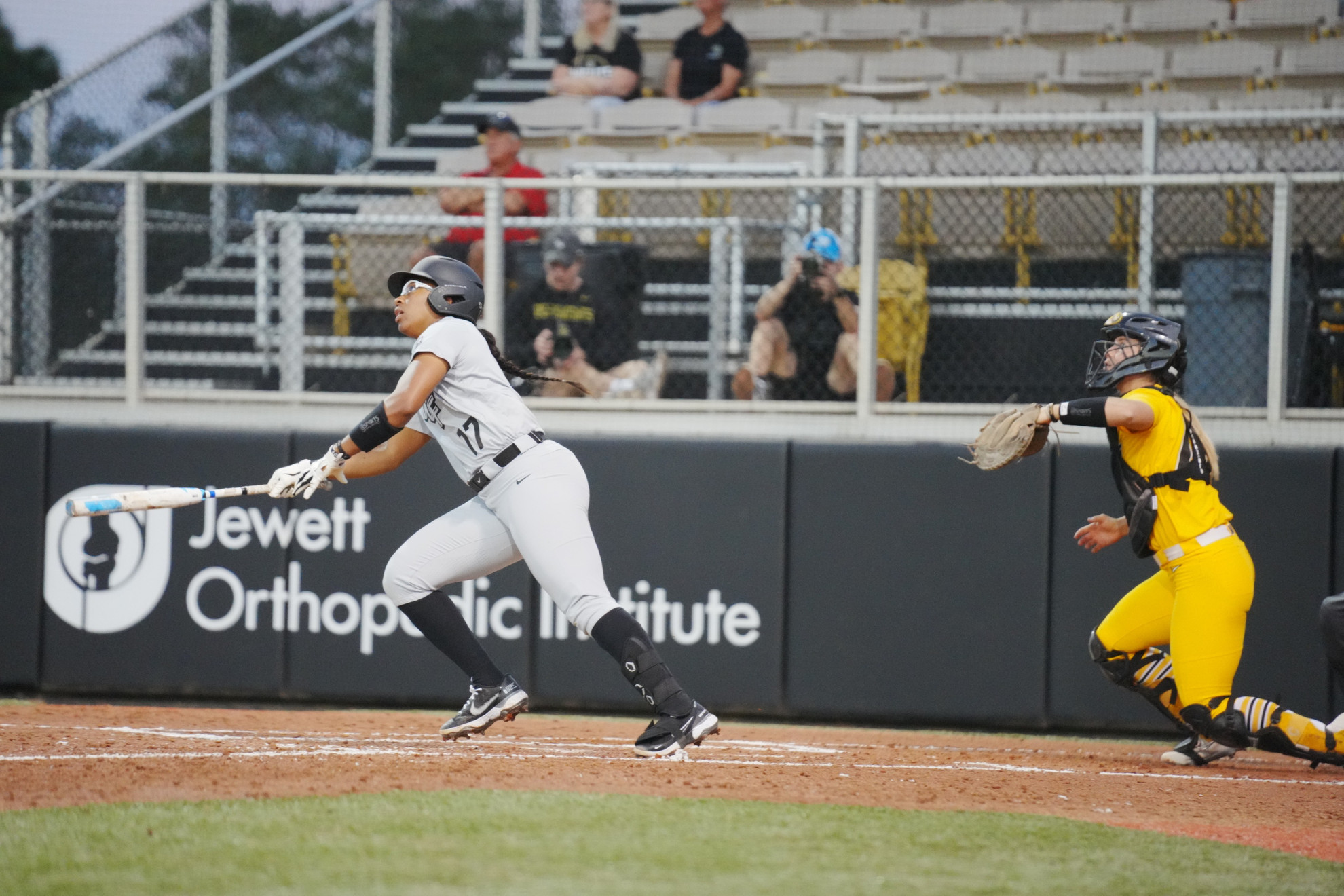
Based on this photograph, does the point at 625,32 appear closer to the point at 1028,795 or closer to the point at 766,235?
the point at 766,235

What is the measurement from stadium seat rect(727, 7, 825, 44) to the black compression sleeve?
760cm

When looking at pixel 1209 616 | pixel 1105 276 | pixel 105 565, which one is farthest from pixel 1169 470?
pixel 105 565

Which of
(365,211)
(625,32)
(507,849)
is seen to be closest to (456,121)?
(625,32)

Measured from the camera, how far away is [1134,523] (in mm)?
5820

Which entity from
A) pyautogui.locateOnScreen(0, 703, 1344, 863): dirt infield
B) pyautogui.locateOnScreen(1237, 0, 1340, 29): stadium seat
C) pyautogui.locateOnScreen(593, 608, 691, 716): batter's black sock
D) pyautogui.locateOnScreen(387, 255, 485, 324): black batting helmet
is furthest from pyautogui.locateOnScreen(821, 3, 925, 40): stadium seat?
pyautogui.locateOnScreen(593, 608, 691, 716): batter's black sock

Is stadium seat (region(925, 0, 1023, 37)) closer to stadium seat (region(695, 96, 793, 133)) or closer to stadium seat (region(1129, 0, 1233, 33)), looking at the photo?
stadium seat (region(1129, 0, 1233, 33))

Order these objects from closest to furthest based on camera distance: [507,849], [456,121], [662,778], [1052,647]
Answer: [507,849]
[662,778]
[1052,647]
[456,121]

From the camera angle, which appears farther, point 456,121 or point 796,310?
point 456,121

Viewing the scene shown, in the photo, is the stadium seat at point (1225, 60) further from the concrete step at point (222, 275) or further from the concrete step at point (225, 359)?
the concrete step at point (222, 275)

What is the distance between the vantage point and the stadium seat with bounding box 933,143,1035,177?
372 inches

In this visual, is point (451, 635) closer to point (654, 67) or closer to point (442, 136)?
point (654, 67)

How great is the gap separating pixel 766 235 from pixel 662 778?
138 inches

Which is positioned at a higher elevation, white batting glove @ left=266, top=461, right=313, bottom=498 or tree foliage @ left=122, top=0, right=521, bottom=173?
tree foliage @ left=122, top=0, right=521, bottom=173

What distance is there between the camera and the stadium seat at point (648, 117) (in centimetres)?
1159
